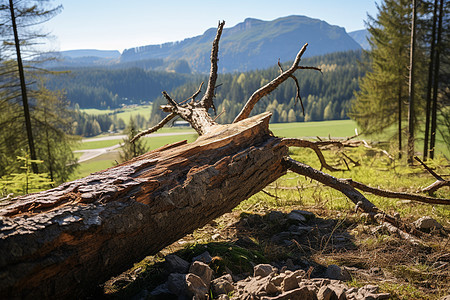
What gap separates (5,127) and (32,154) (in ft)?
6.21

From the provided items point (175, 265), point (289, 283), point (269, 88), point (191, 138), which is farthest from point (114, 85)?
point (289, 283)

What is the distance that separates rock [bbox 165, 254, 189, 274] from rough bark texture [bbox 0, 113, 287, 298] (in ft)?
0.77

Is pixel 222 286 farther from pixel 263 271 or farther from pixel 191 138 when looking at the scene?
pixel 191 138

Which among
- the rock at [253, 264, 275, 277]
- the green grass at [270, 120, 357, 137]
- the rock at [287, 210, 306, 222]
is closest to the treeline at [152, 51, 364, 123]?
the green grass at [270, 120, 357, 137]

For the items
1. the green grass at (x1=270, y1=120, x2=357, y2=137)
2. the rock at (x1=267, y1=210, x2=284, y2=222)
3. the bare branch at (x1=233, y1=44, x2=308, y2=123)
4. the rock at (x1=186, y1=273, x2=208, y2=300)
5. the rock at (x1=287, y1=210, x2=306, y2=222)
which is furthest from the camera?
the green grass at (x1=270, y1=120, x2=357, y2=137)

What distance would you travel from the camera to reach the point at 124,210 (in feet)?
8.20

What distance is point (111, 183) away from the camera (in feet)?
8.66

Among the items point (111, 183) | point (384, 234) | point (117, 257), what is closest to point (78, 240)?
point (117, 257)

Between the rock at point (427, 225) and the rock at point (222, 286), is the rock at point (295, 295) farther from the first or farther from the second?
the rock at point (427, 225)

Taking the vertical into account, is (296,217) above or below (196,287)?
below

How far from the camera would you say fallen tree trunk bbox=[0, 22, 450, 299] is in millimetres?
1976

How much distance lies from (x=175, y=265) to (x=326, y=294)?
130 centimetres

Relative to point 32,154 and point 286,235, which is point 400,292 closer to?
point 286,235

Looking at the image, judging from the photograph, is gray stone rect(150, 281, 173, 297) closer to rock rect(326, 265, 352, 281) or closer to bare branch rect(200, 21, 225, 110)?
rock rect(326, 265, 352, 281)
